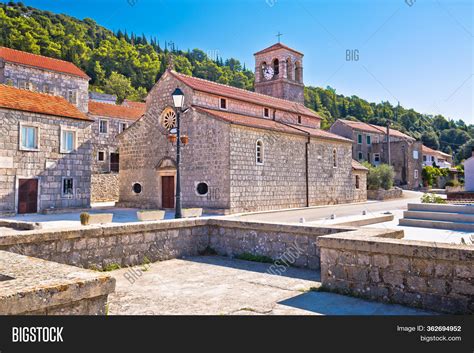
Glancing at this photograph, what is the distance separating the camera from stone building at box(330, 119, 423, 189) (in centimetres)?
5028

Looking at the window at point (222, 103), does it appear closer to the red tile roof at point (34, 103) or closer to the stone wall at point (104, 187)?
the red tile roof at point (34, 103)

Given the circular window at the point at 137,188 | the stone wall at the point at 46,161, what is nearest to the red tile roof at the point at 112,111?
the circular window at the point at 137,188

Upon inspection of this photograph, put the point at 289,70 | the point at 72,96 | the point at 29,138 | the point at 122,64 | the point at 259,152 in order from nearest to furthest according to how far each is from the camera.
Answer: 1. the point at 29,138
2. the point at 259,152
3. the point at 289,70
4. the point at 72,96
5. the point at 122,64

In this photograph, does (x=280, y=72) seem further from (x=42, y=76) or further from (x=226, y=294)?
(x=226, y=294)

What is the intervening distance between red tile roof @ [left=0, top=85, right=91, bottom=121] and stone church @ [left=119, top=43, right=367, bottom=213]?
15.9 ft

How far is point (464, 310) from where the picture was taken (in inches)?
175

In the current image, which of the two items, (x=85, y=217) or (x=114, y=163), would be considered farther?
(x=114, y=163)

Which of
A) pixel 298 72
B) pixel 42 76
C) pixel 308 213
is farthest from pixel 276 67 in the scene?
pixel 42 76

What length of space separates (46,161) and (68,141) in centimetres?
190

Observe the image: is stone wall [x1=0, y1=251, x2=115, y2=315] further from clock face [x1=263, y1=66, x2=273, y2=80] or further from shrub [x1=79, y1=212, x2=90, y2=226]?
clock face [x1=263, y1=66, x2=273, y2=80]

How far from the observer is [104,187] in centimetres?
3309

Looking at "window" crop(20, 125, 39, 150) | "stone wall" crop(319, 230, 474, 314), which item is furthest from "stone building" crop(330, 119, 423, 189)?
"stone wall" crop(319, 230, 474, 314)
